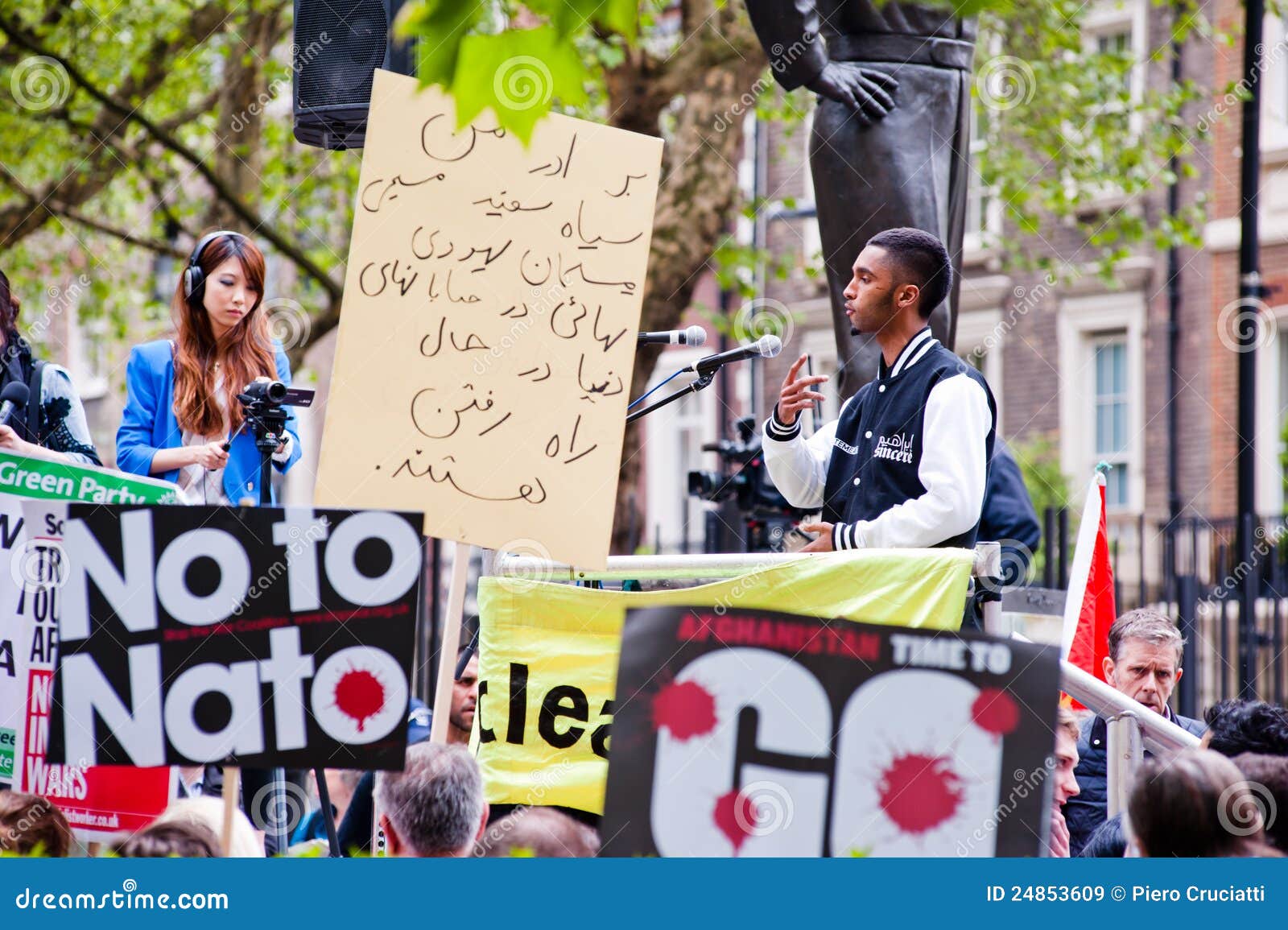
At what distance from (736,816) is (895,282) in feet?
7.05

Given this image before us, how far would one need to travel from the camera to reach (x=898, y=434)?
14.4ft

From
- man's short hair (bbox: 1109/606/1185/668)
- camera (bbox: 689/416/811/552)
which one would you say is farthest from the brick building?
man's short hair (bbox: 1109/606/1185/668)

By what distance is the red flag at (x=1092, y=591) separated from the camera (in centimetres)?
546

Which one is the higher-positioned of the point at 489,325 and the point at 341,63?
the point at 341,63

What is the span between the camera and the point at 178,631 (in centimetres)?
307

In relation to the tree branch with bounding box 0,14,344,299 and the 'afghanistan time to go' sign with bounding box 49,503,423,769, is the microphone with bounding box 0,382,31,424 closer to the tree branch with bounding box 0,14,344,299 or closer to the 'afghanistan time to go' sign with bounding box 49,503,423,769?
the 'afghanistan time to go' sign with bounding box 49,503,423,769

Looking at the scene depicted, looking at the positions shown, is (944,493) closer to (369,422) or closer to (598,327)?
Result: (598,327)

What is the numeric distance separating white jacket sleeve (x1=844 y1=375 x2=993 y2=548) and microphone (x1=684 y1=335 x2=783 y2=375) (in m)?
0.42

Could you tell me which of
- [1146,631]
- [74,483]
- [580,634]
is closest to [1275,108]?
[1146,631]

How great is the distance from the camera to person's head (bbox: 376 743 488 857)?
316 cm

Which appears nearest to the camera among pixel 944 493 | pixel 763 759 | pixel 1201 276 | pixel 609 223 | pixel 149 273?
pixel 763 759

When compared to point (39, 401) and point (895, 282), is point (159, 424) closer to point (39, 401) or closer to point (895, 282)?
point (39, 401)
